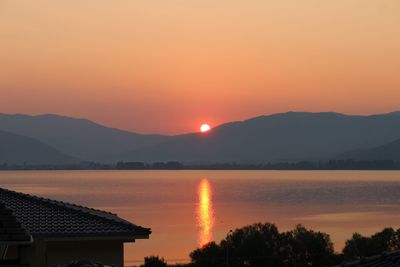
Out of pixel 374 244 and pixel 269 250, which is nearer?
pixel 269 250

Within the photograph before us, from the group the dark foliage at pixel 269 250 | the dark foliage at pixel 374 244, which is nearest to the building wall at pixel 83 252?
the dark foliage at pixel 269 250

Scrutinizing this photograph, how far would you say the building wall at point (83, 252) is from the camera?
15.7 metres

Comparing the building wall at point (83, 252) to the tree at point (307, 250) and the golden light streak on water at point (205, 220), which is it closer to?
the tree at point (307, 250)

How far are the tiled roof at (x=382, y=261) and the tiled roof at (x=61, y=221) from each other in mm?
8071

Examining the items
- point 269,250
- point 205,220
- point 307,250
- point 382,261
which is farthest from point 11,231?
point 205,220

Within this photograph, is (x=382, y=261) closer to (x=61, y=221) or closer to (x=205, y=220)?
(x=61, y=221)

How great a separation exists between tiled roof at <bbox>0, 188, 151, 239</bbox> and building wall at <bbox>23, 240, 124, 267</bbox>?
0.27m

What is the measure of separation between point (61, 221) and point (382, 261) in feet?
30.9

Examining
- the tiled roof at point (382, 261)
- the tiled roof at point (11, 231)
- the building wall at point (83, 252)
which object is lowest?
the building wall at point (83, 252)

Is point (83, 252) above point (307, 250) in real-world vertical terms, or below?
above

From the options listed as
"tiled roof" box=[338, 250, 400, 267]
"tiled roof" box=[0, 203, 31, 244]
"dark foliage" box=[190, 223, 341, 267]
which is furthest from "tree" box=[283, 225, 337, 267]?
"tiled roof" box=[0, 203, 31, 244]

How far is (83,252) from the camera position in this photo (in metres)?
16.1

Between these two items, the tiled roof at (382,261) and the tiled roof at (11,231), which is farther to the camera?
the tiled roof at (382,261)

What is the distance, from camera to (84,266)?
333 inches
